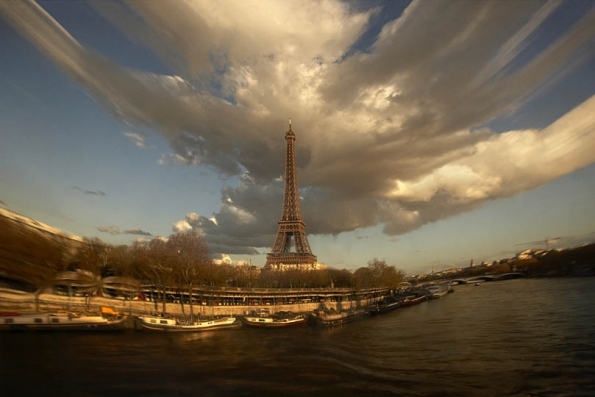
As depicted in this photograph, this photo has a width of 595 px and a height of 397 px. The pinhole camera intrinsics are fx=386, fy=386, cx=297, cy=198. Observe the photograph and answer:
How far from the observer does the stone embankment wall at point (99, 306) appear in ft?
106

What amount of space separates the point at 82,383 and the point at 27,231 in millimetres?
18154

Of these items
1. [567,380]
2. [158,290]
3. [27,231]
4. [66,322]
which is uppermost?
[27,231]

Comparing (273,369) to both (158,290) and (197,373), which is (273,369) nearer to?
(197,373)

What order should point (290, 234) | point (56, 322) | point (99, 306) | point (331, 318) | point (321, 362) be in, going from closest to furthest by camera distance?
point (321, 362)
point (56, 322)
point (99, 306)
point (331, 318)
point (290, 234)

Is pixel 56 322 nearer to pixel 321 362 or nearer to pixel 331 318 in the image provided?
pixel 321 362

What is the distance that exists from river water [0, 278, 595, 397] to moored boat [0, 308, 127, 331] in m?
1.14

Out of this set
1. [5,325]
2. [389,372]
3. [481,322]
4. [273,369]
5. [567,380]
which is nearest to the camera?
[567,380]

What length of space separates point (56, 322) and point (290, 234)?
6470cm

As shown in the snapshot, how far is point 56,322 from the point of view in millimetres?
30500

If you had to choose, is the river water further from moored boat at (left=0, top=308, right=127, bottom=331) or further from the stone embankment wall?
the stone embankment wall

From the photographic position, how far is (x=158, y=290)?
45656mm

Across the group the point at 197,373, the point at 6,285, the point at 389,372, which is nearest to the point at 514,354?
the point at 389,372

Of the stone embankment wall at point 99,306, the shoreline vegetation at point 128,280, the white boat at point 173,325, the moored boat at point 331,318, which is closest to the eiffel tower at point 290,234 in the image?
the shoreline vegetation at point 128,280

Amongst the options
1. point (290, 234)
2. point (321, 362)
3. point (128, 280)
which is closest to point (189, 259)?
point (128, 280)
